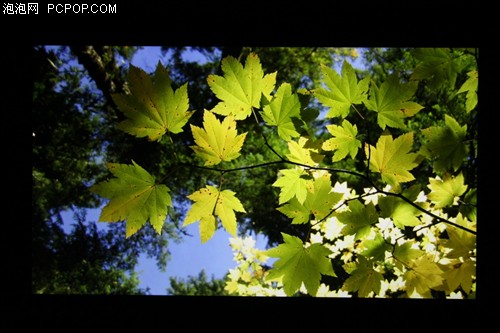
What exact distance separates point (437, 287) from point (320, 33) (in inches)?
24.4

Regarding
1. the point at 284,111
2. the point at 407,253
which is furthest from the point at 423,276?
the point at 284,111

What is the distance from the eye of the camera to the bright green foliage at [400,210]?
0.77m

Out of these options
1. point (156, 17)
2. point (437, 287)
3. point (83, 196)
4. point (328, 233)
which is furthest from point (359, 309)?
point (83, 196)

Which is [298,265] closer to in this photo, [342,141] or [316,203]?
[316,203]

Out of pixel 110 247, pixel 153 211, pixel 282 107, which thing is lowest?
pixel 153 211

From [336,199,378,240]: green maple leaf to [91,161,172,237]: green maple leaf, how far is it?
0.42 metres

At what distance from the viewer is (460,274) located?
0.72m

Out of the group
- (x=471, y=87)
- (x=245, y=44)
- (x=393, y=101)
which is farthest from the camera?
(x=471, y=87)

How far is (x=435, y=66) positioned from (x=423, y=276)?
19.3 inches

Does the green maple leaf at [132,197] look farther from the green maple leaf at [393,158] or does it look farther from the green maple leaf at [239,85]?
the green maple leaf at [393,158]

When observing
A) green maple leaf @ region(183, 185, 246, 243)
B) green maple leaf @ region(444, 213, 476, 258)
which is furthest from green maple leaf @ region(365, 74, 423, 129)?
green maple leaf @ region(183, 185, 246, 243)

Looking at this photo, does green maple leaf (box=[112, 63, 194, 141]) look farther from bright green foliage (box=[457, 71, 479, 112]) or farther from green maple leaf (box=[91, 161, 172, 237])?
bright green foliage (box=[457, 71, 479, 112])

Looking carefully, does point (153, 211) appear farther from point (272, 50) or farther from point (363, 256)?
point (272, 50)

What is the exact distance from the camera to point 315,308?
432mm
